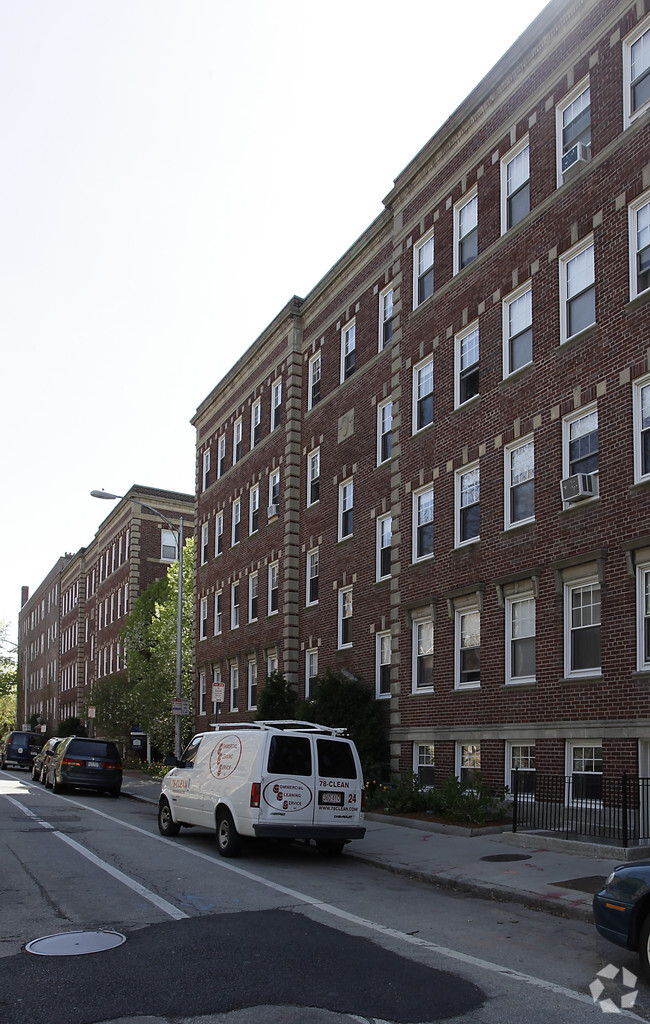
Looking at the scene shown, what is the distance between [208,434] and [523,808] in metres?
26.4

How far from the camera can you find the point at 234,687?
3444 cm

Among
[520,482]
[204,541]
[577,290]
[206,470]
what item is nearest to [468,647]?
[520,482]

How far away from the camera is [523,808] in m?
16.4

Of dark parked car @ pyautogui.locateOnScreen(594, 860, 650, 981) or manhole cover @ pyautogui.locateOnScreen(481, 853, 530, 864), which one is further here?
manhole cover @ pyautogui.locateOnScreen(481, 853, 530, 864)

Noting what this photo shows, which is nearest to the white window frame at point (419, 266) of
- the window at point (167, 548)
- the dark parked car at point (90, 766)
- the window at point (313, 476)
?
the window at point (313, 476)

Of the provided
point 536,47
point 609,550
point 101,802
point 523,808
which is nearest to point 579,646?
point 609,550

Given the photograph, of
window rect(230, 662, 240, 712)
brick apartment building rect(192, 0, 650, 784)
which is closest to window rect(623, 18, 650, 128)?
brick apartment building rect(192, 0, 650, 784)

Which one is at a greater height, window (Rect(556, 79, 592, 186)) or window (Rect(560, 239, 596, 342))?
window (Rect(556, 79, 592, 186))

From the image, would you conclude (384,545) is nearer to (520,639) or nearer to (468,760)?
(468,760)

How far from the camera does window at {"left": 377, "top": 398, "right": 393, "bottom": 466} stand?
24891mm

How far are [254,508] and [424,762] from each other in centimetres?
1424

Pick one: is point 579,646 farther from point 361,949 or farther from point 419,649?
point 361,949

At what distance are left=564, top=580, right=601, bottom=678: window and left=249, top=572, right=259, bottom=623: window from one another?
55.7 ft

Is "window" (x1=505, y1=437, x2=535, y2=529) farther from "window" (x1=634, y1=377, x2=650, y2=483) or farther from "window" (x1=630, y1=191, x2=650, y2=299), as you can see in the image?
"window" (x1=630, y1=191, x2=650, y2=299)
